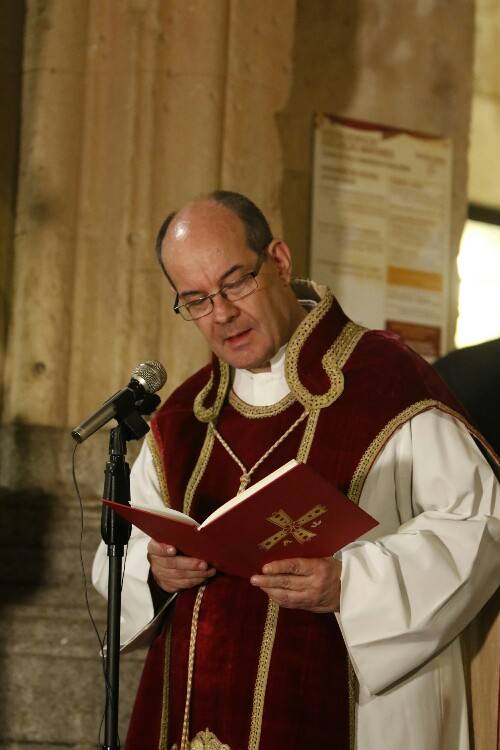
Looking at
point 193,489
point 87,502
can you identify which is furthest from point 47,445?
point 193,489

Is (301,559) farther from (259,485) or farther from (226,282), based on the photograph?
(226,282)

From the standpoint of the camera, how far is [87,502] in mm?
4398

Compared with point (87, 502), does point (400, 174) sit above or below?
above

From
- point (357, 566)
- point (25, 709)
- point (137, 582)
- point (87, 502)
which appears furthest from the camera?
point (87, 502)

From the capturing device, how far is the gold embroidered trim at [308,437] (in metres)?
3.14

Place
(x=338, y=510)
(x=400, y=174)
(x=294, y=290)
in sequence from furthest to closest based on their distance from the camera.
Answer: (x=400, y=174), (x=294, y=290), (x=338, y=510)

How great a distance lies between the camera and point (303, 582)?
107 inches

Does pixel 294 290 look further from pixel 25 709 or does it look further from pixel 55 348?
pixel 25 709

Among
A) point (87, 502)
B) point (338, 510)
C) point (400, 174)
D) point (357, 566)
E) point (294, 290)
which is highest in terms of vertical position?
point (400, 174)

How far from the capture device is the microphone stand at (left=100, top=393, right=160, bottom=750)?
2.62m

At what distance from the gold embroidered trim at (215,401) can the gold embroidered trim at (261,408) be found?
45 millimetres

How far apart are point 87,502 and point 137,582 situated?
124 centimetres

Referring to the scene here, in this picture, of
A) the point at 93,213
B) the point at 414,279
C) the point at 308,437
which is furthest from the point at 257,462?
the point at 414,279

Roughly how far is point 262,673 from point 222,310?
98 cm
